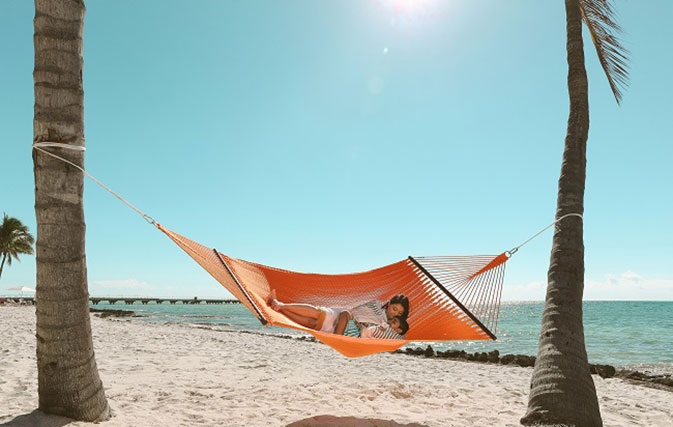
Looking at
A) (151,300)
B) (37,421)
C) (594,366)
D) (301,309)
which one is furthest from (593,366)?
(151,300)

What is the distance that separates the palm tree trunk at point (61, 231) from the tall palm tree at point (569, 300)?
7.93ft

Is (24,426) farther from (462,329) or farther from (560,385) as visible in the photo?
A: (560,385)

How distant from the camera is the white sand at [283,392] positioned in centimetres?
272

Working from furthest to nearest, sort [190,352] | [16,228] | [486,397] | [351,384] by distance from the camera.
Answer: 1. [16,228]
2. [190,352]
3. [351,384]
4. [486,397]

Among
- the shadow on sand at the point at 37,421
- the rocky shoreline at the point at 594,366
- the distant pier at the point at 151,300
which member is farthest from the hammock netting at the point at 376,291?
the distant pier at the point at 151,300

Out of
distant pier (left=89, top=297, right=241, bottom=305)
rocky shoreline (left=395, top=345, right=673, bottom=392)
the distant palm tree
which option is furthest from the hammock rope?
distant pier (left=89, top=297, right=241, bottom=305)

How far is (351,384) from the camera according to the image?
4.01 m

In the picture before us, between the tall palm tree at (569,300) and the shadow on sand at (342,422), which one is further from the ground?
the tall palm tree at (569,300)

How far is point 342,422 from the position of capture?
2719 millimetres

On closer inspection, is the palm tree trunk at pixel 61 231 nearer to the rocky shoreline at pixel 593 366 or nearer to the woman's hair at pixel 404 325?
the woman's hair at pixel 404 325

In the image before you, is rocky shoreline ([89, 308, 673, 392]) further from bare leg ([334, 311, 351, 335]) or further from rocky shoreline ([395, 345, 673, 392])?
bare leg ([334, 311, 351, 335])

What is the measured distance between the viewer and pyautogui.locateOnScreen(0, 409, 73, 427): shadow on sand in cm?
203

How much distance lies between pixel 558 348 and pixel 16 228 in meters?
24.0

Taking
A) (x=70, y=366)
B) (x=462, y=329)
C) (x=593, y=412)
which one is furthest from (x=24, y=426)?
(x=593, y=412)
